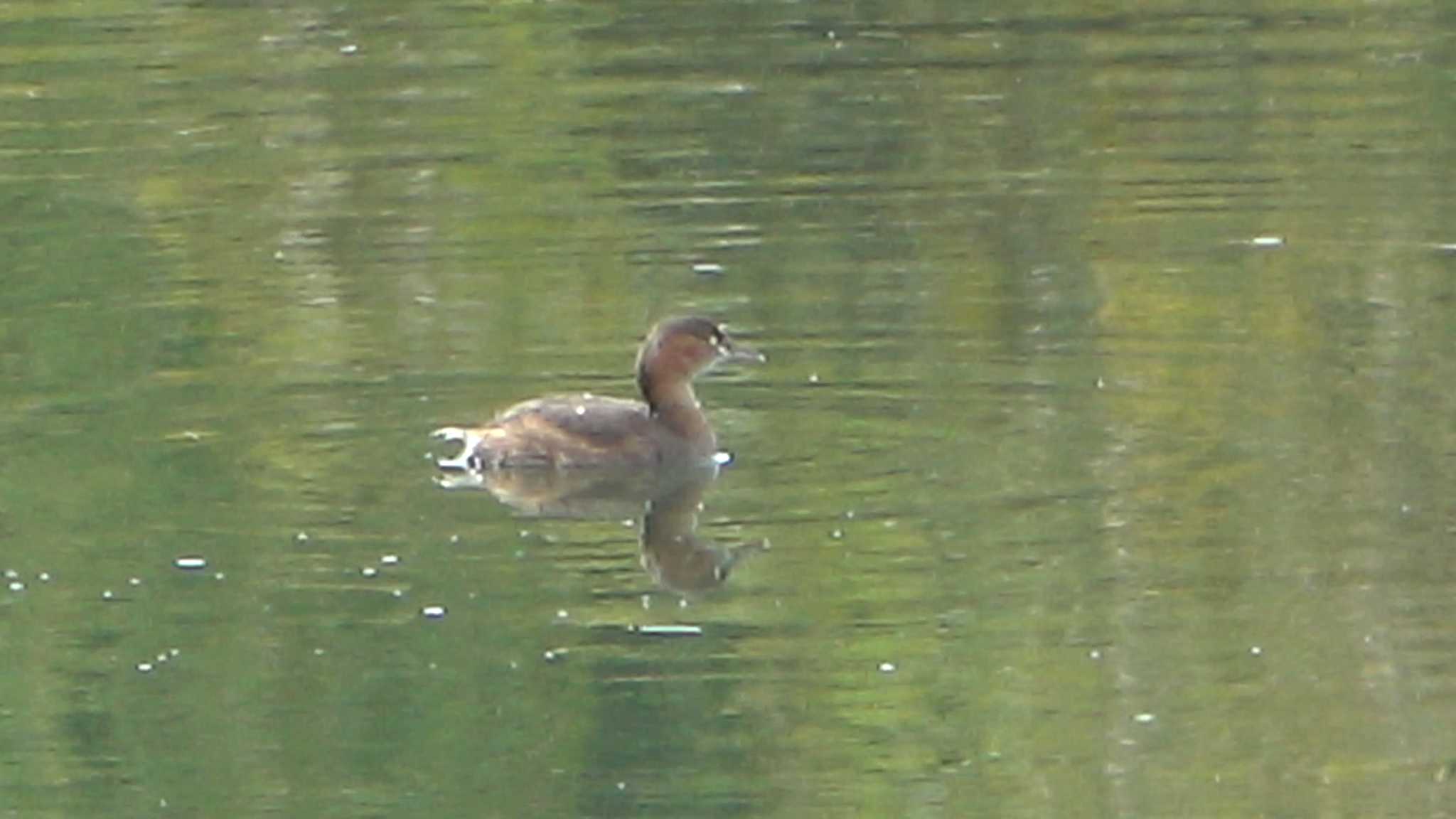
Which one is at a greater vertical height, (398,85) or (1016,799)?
(1016,799)

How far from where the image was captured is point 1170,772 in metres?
9.09

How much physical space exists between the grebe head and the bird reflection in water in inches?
12.9

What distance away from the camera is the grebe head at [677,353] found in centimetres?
1242

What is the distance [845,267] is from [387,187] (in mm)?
3068

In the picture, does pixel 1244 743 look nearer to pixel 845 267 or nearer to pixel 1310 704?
pixel 1310 704

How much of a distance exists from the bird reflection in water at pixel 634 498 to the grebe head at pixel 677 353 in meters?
0.33

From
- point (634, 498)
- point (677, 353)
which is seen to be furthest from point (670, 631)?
point (677, 353)

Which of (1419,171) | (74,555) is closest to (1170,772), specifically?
(74,555)

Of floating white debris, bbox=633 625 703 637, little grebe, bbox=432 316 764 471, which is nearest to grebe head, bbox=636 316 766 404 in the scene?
little grebe, bbox=432 316 764 471

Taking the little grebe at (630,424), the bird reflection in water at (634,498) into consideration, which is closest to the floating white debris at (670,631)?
the bird reflection in water at (634,498)

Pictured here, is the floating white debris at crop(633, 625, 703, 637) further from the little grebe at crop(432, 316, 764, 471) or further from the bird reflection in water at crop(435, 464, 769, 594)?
the little grebe at crop(432, 316, 764, 471)

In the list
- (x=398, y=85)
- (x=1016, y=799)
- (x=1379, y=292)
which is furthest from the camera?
(x=398, y=85)

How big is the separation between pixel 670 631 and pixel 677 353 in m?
2.20

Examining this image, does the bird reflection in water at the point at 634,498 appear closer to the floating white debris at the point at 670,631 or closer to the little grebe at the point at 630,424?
the little grebe at the point at 630,424
